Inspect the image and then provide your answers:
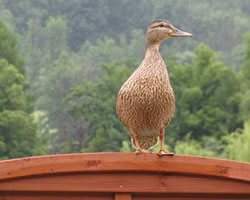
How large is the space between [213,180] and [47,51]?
8744 centimetres

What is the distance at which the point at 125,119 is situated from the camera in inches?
190

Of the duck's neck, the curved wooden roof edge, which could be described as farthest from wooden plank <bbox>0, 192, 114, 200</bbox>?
the duck's neck

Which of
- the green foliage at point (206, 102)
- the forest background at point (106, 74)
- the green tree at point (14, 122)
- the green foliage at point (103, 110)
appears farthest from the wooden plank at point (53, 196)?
the green foliage at point (103, 110)

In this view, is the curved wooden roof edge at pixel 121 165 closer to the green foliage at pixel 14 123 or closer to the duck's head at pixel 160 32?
the duck's head at pixel 160 32

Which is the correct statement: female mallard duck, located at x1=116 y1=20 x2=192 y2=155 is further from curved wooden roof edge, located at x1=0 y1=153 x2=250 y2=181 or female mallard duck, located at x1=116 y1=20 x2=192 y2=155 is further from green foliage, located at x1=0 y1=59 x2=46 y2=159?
green foliage, located at x1=0 y1=59 x2=46 y2=159

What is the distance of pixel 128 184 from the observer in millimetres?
3889

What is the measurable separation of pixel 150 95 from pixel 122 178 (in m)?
0.84

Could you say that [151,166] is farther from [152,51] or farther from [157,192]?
[152,51]

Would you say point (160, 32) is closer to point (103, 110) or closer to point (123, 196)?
point (123, 196)

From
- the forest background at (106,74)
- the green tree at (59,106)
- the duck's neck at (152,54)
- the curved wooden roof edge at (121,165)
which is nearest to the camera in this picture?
the curved wooden roof edge at (121,165)

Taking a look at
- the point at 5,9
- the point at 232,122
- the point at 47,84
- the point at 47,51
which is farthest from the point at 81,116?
the point at 5,9

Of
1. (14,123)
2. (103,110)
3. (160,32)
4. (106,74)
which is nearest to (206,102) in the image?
(103,110)

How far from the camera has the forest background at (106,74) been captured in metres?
39.3

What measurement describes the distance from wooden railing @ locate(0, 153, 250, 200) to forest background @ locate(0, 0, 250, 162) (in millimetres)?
22774
